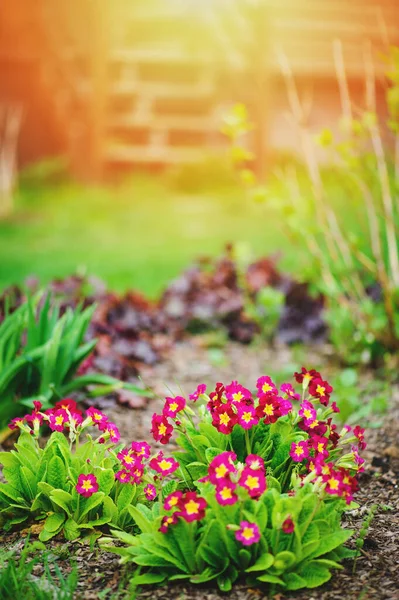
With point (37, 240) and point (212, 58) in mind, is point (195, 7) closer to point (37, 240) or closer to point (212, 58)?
point (212, 58)

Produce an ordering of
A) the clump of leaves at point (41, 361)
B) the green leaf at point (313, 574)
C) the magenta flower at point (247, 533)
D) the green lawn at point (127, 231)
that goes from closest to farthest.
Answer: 1. the magenta flower at point (247, 533)
2. the green leaf at point (313, 574)
3. the clump of leaves at point (41, 361)
4. the green lawn at point (127, 231)

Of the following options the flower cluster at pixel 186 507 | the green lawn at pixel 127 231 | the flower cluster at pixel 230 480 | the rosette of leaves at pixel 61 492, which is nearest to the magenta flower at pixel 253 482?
the flower cluster at pixel 230 480

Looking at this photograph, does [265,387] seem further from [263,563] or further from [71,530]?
[71,530]

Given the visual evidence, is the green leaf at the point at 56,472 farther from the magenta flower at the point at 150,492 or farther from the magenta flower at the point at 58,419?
the magenta flower at the point at 150,492

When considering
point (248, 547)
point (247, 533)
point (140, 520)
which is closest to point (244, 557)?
point (248, 547)

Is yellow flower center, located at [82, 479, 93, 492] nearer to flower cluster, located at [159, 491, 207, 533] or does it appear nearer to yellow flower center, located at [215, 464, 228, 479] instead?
flower cluster, located at [159, 491, 207, 533]

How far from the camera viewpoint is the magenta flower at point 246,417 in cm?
214

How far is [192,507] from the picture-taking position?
6.37 feet

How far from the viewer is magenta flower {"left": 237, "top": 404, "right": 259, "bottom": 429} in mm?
2143

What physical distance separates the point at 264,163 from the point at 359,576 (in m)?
8.03

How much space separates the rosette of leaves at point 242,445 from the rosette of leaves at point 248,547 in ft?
0.64

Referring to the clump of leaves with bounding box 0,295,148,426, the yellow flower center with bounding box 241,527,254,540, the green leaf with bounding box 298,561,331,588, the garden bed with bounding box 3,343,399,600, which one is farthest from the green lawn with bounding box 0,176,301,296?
the yellow flower center with bounding box 241,527,254,540

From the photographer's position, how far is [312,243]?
390cm

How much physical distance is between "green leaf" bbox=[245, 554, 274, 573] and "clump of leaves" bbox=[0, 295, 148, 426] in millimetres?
1082
